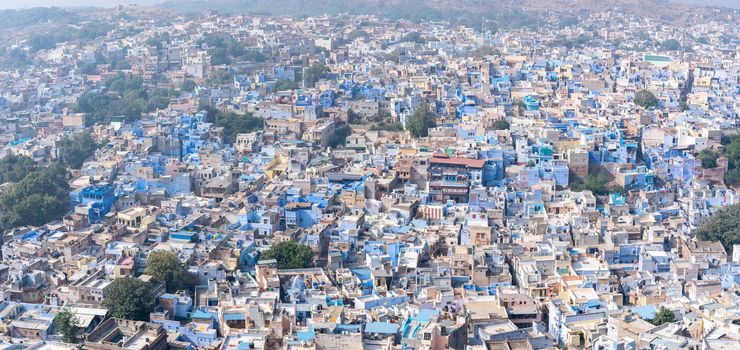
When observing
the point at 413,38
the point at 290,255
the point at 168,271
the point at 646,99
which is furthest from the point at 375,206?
the point at 413,38

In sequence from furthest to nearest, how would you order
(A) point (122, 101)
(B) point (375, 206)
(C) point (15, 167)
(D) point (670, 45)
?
(D) point (670, 45) < (A) point (122, 101) < (C) point (15, 167) < (B) point (375, 206)

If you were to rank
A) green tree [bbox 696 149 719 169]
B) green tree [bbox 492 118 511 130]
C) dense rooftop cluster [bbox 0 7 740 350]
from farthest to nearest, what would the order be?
green tree [bbox 492 118 511 130]
green tree [bbox 696 149 719 169]
dense rooftop cluster [bbox 0 7 740 350]

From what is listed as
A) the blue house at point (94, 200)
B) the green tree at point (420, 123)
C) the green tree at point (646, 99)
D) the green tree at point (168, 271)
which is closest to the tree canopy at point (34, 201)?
the blue house at point (94, 200)

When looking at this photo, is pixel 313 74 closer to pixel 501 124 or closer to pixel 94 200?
pixel 501 124

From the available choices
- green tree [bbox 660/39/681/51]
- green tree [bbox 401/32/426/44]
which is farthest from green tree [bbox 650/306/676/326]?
green tree [bbox 660/39/681/51]

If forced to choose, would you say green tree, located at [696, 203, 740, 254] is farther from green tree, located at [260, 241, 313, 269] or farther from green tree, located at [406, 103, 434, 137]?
green tree, located at [406, 103, 434, 137]

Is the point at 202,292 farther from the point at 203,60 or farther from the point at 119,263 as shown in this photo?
the point at 203,60

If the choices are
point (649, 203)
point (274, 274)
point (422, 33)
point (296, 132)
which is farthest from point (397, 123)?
point (422, 33)
